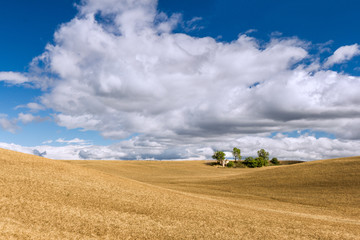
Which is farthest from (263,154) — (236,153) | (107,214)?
(107,214)

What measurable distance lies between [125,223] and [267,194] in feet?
66.7

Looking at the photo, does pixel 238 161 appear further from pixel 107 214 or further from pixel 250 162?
pixel 107 214

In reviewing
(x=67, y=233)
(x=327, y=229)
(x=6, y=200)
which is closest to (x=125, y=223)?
(x=67, y=233)

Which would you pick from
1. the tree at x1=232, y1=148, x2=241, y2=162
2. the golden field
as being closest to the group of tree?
the tree at x1=232, y1=148, x2=241, y2=162

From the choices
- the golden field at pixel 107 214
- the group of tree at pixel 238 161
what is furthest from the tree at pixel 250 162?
the golden field at pixel 107 214

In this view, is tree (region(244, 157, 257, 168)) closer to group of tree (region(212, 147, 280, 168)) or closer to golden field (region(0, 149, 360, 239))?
group of tree (region(212, 147, 280, 168))

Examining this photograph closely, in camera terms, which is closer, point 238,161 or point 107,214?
point 107,214

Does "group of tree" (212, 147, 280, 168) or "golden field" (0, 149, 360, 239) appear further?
"group of tree" (212, 147, 280, 168)

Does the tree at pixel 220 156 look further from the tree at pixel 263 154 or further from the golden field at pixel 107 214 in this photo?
the golden field at pixel 107 214

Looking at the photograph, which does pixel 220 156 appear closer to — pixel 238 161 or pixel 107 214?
pixel 238 161

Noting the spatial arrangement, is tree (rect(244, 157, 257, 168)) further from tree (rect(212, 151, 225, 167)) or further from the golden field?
the golden field

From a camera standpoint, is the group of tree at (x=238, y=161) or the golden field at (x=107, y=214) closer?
the golden field at (x=107, y=214)

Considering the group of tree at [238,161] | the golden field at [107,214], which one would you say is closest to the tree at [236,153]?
the group of tree at [238,161]

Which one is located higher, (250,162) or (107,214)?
(250,162)
